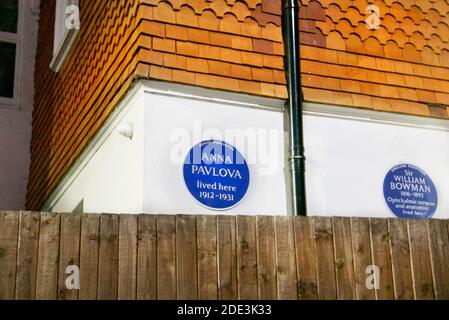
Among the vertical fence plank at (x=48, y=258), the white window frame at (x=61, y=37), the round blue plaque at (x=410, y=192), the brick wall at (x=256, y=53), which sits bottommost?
the vertical fence plank at (x=48, y=258)

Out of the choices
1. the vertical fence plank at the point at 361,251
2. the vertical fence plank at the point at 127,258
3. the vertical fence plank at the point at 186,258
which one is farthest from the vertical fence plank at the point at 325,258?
the vertical fence plank at the point at 127,258

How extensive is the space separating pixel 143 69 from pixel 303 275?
2567 millimetres

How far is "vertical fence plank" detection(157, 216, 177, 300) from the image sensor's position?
13.1 feet

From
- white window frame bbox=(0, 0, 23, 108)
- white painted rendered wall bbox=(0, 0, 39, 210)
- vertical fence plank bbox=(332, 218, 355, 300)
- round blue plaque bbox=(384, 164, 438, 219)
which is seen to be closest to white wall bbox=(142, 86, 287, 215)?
round blue plaque bbox=(384, 164, 438, 219)

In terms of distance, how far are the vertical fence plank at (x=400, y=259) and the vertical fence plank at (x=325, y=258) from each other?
0.40m

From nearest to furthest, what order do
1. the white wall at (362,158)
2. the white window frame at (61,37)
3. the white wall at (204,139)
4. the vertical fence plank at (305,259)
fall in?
the vertical fence plank at (305,259) < the white wall at (204,139) < the white wall at (362,158) < the white window frame at (61,37)

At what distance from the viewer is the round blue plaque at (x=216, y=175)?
589 centimetres

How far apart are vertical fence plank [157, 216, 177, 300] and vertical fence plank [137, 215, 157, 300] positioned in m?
0.02

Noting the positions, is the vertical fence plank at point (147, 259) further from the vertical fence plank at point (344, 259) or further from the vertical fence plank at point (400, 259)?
the vertical fence plank at point (400, 259)

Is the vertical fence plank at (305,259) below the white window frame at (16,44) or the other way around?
below

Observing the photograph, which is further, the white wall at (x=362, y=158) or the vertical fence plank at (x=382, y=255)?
the white wall at (x=362, y=158)

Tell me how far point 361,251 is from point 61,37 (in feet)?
19.3

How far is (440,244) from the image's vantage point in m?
4.44

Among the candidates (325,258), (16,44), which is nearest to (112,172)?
(325,258)
